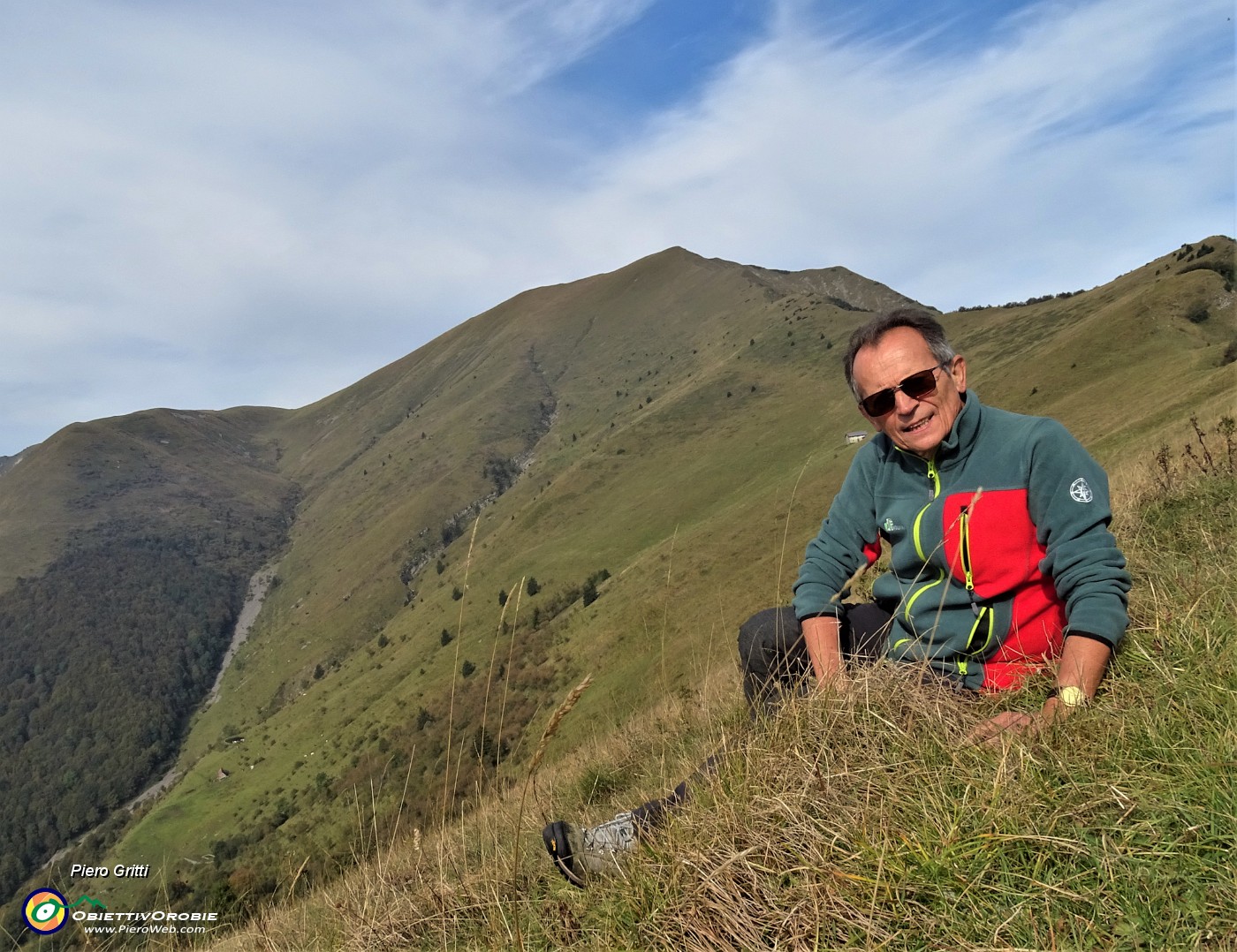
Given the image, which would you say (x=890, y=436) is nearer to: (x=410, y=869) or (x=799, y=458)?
(x=410, y=869)

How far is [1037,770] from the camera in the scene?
1.87 meters

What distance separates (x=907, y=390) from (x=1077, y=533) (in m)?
0.83

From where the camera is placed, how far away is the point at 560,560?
78.5 metres

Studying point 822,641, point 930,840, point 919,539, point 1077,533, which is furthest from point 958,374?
point 930,840

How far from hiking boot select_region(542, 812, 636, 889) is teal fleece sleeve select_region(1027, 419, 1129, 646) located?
167cm

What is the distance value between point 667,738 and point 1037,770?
300cm

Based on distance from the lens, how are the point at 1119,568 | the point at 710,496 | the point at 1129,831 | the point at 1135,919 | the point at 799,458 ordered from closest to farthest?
the point at 1135,919 < the point at 1129,831 < the point at 1119,568 < the point at 799,458 < the point at 710,496

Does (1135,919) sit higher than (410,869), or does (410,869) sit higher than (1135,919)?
(1135,919)

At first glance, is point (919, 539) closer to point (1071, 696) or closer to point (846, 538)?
point (846, 538)

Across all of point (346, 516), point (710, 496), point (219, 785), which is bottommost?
point (219, 785)

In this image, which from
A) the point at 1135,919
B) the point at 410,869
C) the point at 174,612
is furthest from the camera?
the point at 174,612

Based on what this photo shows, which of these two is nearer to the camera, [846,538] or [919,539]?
[919,539]

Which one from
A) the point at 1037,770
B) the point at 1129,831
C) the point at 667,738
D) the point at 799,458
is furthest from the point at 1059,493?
the point at 799,458

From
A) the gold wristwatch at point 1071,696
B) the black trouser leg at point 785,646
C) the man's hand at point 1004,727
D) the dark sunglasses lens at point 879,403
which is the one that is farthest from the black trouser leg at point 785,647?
the dark sunglasses lens at point 879,403
